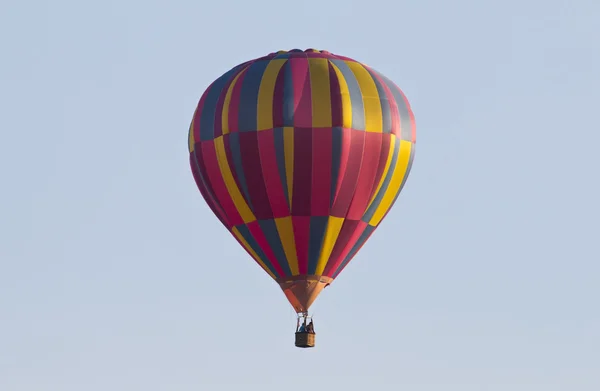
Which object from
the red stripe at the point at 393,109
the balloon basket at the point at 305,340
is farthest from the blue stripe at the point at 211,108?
the balloon basket at the point at 305,340

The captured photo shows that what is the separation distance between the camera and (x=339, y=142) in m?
96.1

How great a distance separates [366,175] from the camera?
317 feet

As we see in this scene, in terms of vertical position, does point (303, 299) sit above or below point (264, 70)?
below

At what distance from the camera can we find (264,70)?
319 feet

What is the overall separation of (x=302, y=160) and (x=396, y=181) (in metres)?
2.97

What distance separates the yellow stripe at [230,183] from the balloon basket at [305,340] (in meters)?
3.41

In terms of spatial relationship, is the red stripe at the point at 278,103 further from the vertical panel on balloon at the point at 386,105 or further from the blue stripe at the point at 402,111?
the blue stripe at the point at 402,111

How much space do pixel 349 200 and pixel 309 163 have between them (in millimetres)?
1521

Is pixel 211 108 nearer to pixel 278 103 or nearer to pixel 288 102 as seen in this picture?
pixel 278 103

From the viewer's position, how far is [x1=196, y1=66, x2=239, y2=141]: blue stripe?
97312 mm

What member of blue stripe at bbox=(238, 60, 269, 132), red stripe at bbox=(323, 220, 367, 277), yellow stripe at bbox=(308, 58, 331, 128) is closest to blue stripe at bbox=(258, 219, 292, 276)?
red stripe at bbox=(323, 220, 367, 277)

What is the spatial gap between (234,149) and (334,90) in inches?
123

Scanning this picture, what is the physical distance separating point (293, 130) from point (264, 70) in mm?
2039

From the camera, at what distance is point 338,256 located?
9712 centimetres
